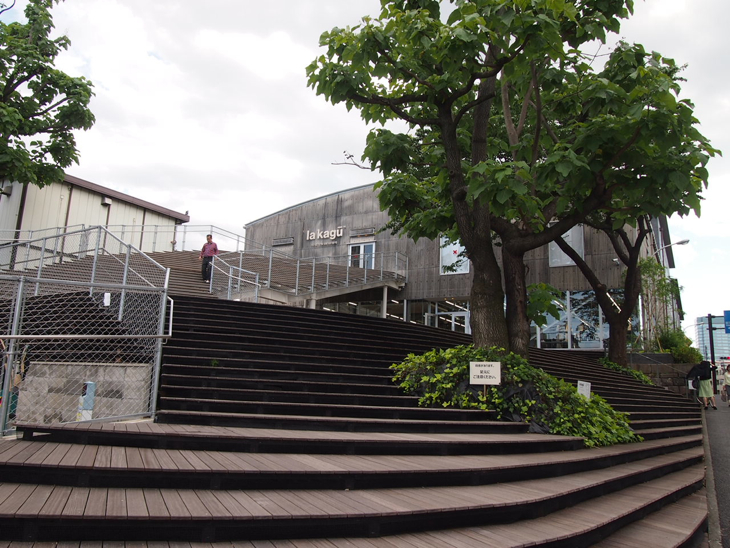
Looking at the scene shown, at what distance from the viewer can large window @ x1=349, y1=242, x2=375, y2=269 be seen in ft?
74.0

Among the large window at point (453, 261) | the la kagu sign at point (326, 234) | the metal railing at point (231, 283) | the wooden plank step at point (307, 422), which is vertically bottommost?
the wooden plank step at point (307, 422)

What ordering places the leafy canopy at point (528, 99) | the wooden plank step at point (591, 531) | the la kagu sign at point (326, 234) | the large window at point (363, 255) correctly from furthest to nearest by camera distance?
1. the la kagu sign at point (326, 234)
2. the large window at point (363, 255)
3. the leafy canopy at point (528, 99)
4. the wooden plank step at point (591, 531)

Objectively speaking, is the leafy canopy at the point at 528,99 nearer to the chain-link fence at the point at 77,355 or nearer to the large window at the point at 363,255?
the chain-link fence at the point at 77,355

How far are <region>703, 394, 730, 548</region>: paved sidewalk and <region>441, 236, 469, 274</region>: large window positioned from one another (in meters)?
10.2

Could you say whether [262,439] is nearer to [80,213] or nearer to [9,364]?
[9,364]

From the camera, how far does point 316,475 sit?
3.88m

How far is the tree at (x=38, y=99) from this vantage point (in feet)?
43.8

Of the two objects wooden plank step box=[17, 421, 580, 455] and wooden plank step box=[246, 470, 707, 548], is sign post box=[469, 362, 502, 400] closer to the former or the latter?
wooden plank step box=[17, 421, 580, 455]

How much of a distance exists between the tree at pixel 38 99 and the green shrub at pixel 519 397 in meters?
12.1

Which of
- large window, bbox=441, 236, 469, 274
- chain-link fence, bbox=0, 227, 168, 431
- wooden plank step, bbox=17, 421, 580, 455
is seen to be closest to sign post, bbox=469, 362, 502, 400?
wooden plank step, bbox=17, 421, 580, 455

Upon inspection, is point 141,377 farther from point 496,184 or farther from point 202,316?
point 496,184

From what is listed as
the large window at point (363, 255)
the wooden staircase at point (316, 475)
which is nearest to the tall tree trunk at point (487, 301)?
the wooden staircase at point (316, 475)

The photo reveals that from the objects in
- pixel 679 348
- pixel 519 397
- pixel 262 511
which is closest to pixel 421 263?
pixel 679 348

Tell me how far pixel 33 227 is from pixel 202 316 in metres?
11.2
